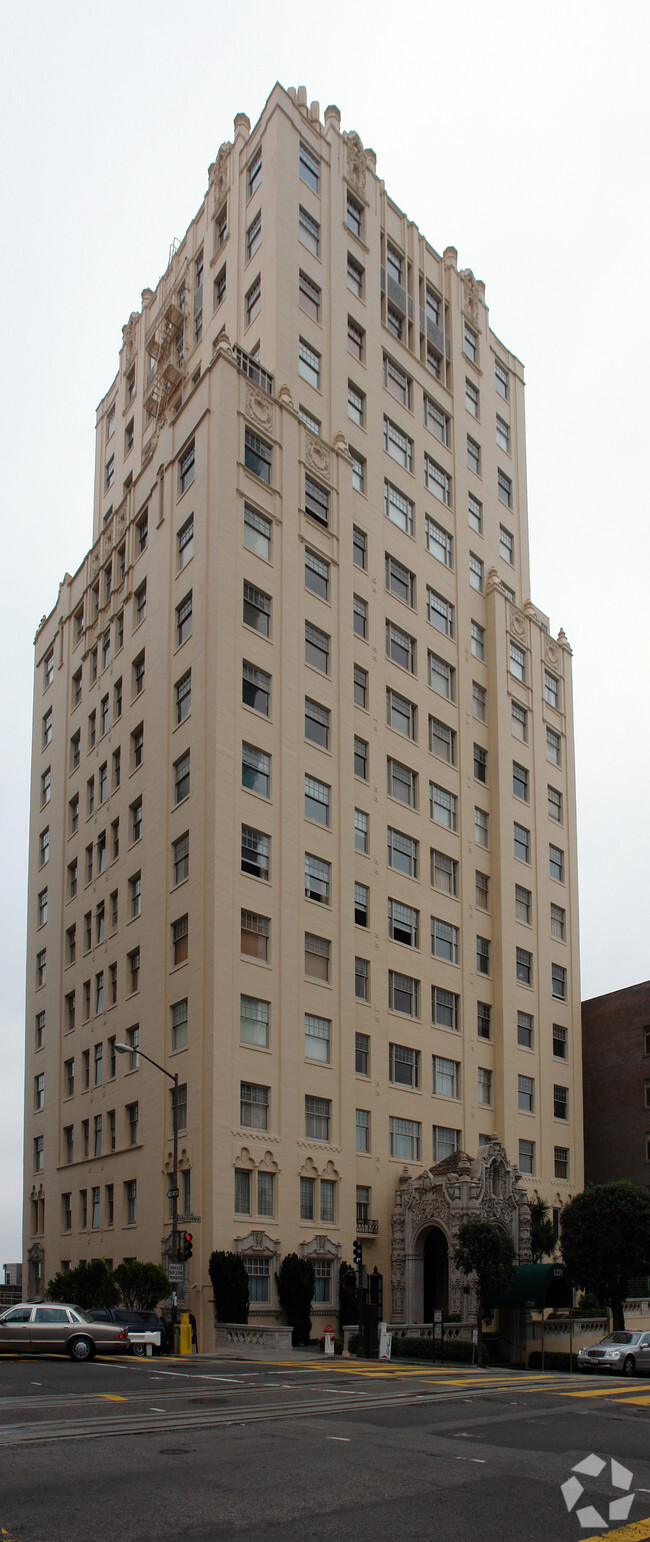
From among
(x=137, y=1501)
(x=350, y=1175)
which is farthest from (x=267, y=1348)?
(x=137, y=1501)

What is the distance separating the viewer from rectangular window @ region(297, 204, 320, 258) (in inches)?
2305

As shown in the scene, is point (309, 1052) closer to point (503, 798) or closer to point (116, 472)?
point (503, 798)

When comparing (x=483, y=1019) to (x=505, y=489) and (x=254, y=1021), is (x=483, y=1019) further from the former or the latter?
(x=505, y=489)

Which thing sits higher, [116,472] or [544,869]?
[116,472]

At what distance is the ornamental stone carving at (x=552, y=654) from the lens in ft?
240

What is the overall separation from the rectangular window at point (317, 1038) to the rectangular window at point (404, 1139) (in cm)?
601

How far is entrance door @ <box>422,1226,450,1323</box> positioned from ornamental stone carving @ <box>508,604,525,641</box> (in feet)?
107

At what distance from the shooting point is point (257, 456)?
5122 cm

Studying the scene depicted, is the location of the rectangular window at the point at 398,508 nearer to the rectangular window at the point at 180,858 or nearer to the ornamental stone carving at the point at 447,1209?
the rectangular window at the point at 180,858

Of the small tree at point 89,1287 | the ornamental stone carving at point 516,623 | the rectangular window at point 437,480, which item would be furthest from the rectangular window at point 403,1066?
the rectangular window at point 437,480

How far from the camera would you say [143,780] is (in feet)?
176

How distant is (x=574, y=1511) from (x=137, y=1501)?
4.66m

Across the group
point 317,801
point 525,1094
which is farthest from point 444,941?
point 317,801

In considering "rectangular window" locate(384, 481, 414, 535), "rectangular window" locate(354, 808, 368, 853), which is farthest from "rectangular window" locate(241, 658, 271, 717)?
"rectangular window" locate(384, 481, 414, 535)
